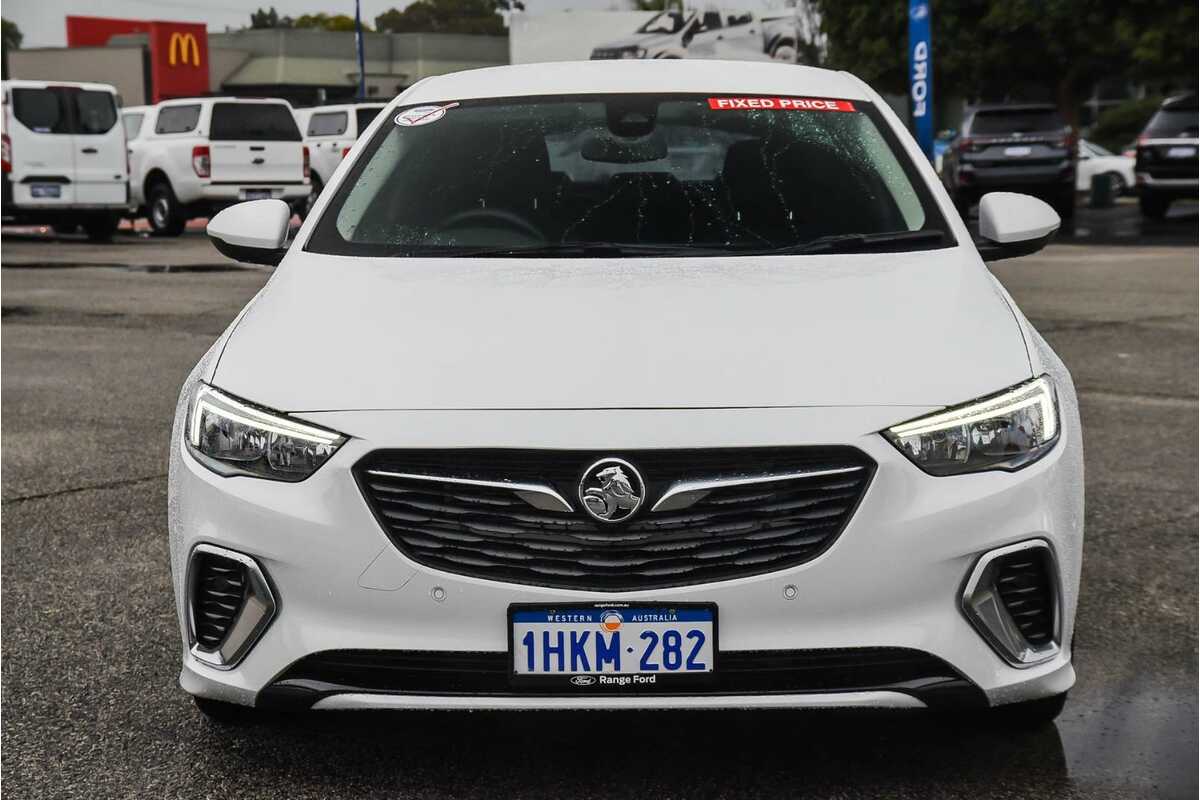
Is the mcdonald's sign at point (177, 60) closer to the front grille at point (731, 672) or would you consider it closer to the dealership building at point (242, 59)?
the dealership building at point (242, 59)

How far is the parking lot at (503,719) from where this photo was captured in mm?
3352

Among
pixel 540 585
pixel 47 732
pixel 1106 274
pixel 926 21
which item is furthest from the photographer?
pixel 926 21

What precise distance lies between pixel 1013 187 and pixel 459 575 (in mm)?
22366

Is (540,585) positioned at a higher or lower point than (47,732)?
higher

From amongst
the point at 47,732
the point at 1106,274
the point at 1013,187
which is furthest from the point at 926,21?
the point at 47,732

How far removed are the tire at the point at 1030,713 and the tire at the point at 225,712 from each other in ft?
5.28

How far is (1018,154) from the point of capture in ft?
78.0

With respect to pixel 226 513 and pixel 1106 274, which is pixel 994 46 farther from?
pixel 226 513

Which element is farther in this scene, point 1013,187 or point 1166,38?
point 1166,38

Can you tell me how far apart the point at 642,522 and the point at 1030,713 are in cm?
112

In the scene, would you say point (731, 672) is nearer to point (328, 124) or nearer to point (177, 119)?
point (177, 119)

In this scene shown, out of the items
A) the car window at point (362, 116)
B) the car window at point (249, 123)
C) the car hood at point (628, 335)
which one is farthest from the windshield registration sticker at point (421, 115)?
the car window at point (362, 116)

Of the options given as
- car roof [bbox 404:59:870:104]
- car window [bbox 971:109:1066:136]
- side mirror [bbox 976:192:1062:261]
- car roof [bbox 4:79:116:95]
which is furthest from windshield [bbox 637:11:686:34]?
side mirror [bbox 976:192:1062:261]

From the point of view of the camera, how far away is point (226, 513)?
10.1 feet
